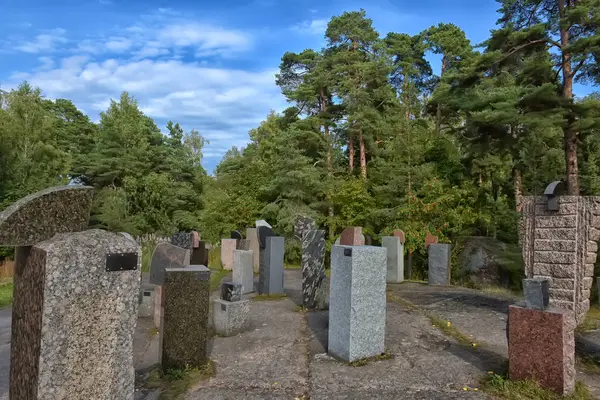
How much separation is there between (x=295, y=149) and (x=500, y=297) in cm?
1380

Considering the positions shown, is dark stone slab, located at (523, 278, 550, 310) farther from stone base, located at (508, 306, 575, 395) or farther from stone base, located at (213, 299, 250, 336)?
stone base, located at (213, 299, 250, 336)

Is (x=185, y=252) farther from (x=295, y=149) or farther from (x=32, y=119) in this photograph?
(x=32, y=119)

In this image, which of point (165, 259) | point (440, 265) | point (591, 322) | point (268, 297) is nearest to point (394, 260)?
point (440, 265)

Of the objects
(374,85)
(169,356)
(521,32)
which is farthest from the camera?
(374,85)

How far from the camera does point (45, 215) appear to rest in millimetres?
2541

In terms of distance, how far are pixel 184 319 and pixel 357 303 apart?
205 centimetres

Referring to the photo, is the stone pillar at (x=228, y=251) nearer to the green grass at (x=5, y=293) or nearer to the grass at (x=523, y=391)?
the green grass at (x=5, y=293)

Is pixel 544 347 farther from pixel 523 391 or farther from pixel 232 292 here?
pixel 232 292

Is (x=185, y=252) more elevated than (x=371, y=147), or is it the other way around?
(x=371, y=147)

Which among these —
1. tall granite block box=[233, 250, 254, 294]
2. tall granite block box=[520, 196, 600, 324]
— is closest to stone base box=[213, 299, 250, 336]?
tall granite block box=[233, 250, 254, 294]

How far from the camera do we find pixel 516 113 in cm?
709

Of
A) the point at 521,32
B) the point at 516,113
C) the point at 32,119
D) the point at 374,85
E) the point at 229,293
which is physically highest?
the point at 374,85

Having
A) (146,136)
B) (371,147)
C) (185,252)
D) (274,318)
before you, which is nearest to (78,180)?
(146,136)

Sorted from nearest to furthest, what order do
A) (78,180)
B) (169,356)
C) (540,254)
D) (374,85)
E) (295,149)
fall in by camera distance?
(169,356) < (540,254) < (295,149) < (374,85) < (78,180)
